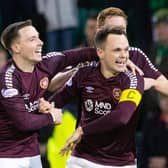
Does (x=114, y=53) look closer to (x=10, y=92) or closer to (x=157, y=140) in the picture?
(x=10, y=92)


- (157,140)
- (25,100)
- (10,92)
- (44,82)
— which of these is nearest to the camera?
(10,92)

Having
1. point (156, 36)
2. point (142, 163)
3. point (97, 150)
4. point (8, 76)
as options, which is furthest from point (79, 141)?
point (156, 36)

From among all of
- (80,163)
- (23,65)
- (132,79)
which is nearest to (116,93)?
(132,79)

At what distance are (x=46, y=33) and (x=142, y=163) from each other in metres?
2.00

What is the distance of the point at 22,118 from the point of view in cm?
671

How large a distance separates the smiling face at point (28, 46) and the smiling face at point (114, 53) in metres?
0.46

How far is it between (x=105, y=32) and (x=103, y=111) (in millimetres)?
576

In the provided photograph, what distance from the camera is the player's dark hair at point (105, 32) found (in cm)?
687

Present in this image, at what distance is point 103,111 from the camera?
693cm

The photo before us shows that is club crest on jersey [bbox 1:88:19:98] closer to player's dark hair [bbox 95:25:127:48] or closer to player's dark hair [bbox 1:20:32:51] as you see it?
player's dark hair [bbox 1:20:32:51]

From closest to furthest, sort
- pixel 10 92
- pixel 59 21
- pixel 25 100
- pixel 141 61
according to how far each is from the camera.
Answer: pixel 10 92, pixel 25 100, pixel 141 61, pixel 59 21

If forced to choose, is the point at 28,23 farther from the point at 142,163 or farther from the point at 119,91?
the point at 142,163

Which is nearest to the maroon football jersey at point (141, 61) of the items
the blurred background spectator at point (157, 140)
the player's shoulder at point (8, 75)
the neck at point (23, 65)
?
the neck at point (23, 65)

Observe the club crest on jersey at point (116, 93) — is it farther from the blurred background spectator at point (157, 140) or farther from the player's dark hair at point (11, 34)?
the blurred background spectator at point (157, 140)
